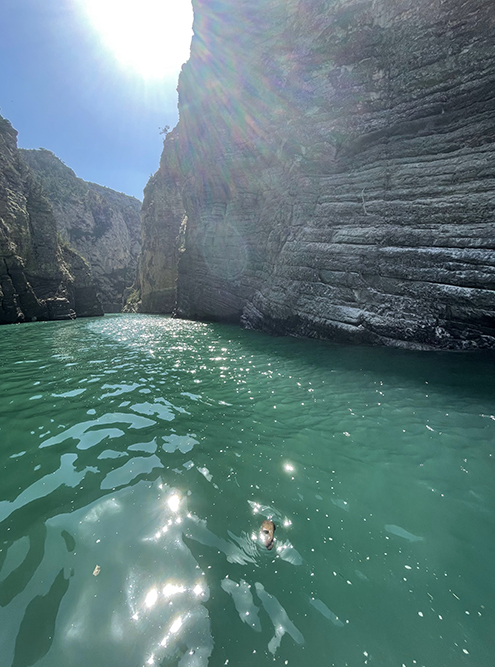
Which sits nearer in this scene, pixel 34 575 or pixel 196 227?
pixel 34 575

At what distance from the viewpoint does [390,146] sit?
12.9 meters

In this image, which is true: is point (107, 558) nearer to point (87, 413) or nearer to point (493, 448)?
point (87, 413)

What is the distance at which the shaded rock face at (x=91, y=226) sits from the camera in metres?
80.8

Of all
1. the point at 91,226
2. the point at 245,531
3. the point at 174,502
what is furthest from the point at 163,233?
the point at 245,531

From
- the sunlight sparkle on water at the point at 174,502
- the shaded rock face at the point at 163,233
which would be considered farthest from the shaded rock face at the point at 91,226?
the sunlight sparkle on water at the point at 174,502

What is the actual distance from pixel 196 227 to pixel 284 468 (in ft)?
92.3

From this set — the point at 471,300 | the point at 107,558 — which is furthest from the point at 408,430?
the point at 471,300

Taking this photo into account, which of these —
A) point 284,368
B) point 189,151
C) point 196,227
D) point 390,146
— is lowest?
point 284,368

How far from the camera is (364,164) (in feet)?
45.4

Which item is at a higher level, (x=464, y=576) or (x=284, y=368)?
(x=464, y=576)

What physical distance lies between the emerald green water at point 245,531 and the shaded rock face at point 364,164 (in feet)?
20.5

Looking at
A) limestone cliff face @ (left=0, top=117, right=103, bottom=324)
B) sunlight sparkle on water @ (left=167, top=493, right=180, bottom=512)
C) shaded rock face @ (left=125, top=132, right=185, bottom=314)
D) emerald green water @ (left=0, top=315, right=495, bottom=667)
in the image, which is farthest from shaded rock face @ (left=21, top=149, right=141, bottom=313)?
sunlight sparkle on water @ (left=167, top=493, right=180, bottom=512)

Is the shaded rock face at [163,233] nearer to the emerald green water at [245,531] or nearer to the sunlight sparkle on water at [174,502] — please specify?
the emerald green water at [245,531]

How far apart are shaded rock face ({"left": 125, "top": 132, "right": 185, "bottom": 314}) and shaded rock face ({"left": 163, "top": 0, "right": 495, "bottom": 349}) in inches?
1210
